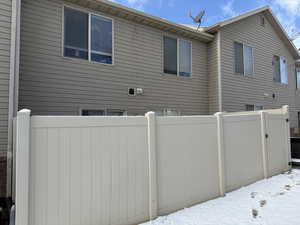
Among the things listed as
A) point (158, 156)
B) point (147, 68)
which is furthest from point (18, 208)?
point (147, 68)

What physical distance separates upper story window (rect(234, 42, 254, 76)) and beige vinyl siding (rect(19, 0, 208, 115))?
197cm

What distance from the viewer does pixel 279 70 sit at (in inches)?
466

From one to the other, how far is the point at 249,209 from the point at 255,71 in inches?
318

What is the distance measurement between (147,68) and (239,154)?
4.10 meters

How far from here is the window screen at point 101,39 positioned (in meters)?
6.53

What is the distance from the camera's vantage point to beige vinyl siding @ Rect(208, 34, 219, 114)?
29.1 feet

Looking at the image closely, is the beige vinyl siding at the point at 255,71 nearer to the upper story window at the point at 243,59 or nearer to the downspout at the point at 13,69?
the upper story window at the point at 243,59

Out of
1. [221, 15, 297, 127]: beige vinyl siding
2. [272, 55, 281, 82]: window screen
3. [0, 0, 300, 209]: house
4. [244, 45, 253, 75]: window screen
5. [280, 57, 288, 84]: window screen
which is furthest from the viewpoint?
[280, 57, 288, 84]: window screen

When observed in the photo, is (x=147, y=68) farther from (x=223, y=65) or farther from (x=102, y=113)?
(x=223, y=65)

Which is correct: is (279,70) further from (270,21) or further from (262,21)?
(262,21)

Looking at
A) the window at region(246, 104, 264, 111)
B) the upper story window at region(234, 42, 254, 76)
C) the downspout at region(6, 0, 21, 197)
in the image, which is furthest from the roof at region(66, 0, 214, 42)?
the window at region(246, 104, 264, 111)

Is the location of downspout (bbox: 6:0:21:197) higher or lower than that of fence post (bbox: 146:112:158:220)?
higher

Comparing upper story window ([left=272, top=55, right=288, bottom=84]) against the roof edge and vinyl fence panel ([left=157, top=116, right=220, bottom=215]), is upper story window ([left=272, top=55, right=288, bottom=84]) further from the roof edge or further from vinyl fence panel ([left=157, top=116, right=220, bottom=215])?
vinyl fence panel ([left=157, top=116, right=220, bottom=215])

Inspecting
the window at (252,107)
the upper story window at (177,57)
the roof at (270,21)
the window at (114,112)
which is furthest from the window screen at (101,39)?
the window at (252,107)
